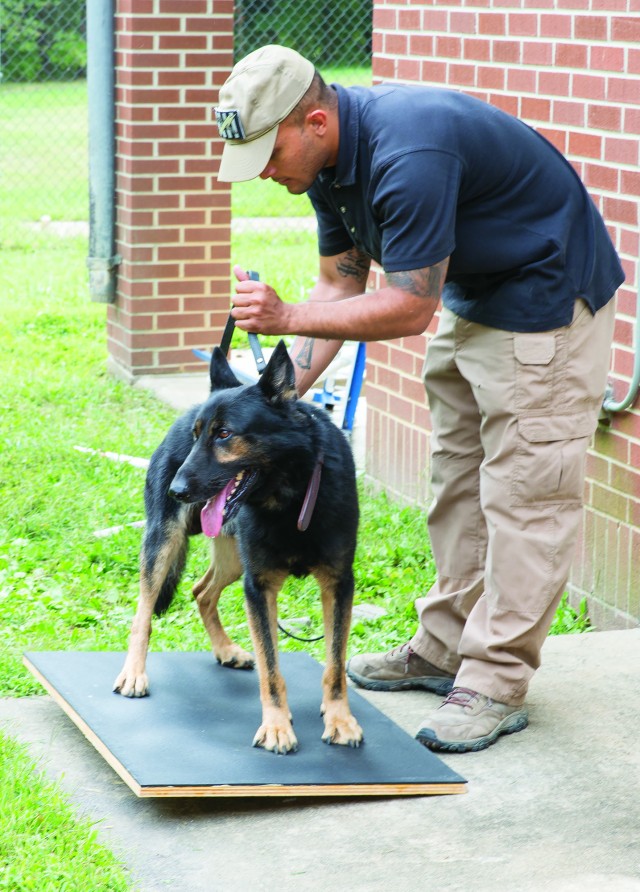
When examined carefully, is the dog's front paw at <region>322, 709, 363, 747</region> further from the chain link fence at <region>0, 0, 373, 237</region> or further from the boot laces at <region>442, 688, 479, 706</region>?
the chain link fence at <region>0, 0, 373, 237</region>

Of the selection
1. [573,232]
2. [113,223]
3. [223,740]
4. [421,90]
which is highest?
[421,90]

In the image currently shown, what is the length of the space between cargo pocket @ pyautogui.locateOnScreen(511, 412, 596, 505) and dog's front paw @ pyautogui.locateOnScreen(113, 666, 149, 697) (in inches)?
51.7

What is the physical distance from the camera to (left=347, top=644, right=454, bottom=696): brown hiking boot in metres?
4.39

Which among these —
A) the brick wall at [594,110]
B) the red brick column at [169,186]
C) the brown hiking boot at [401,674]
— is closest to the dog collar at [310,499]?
the brown hiking boot at [401,674]

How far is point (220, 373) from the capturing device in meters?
3.86

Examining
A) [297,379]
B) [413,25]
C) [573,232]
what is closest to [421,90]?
[573,232]

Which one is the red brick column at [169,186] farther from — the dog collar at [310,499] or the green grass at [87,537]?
the dog collar at [310,499]

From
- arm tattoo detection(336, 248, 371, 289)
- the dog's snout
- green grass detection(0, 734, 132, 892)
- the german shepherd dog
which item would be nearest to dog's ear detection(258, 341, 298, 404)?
the german shepherd dog

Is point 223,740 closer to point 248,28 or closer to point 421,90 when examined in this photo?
point 421,90

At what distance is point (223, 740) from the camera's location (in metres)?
3.76

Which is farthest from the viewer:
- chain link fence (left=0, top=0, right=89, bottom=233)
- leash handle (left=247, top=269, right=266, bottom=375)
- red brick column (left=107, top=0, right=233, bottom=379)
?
chain link fence (left=0, top=0, right=89, bottom=233)

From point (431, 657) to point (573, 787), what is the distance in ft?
2.85

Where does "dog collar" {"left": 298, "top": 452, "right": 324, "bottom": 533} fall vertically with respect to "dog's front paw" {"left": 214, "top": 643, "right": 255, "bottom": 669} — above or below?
above

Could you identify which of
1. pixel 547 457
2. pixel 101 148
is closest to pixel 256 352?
pixel 547 457
